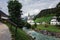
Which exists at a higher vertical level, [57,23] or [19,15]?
[19,15]

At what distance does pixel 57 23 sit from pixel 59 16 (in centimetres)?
1049

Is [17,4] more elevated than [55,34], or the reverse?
[17,4]

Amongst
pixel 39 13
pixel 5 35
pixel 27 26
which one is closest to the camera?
pixel 5 35

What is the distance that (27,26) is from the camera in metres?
81.6

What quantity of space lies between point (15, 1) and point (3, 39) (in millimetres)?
47100

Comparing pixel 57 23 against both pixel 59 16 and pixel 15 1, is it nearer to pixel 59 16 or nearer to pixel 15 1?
pixel 59 16

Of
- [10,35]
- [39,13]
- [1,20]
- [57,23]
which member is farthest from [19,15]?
[39,13]

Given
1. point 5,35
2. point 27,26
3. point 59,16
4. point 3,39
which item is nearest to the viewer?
point 3,39

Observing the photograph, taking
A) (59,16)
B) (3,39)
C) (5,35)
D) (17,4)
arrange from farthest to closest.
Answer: (59,16) → (17,4) → (5,35) → (3,39)

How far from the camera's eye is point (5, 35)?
67.3 ft

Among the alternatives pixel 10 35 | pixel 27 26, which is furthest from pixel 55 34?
pixel 10 35

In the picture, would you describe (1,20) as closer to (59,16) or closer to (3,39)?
(3,39)

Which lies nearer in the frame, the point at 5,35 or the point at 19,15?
the point at 5,35

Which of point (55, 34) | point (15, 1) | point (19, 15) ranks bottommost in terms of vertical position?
point (55, 34)
